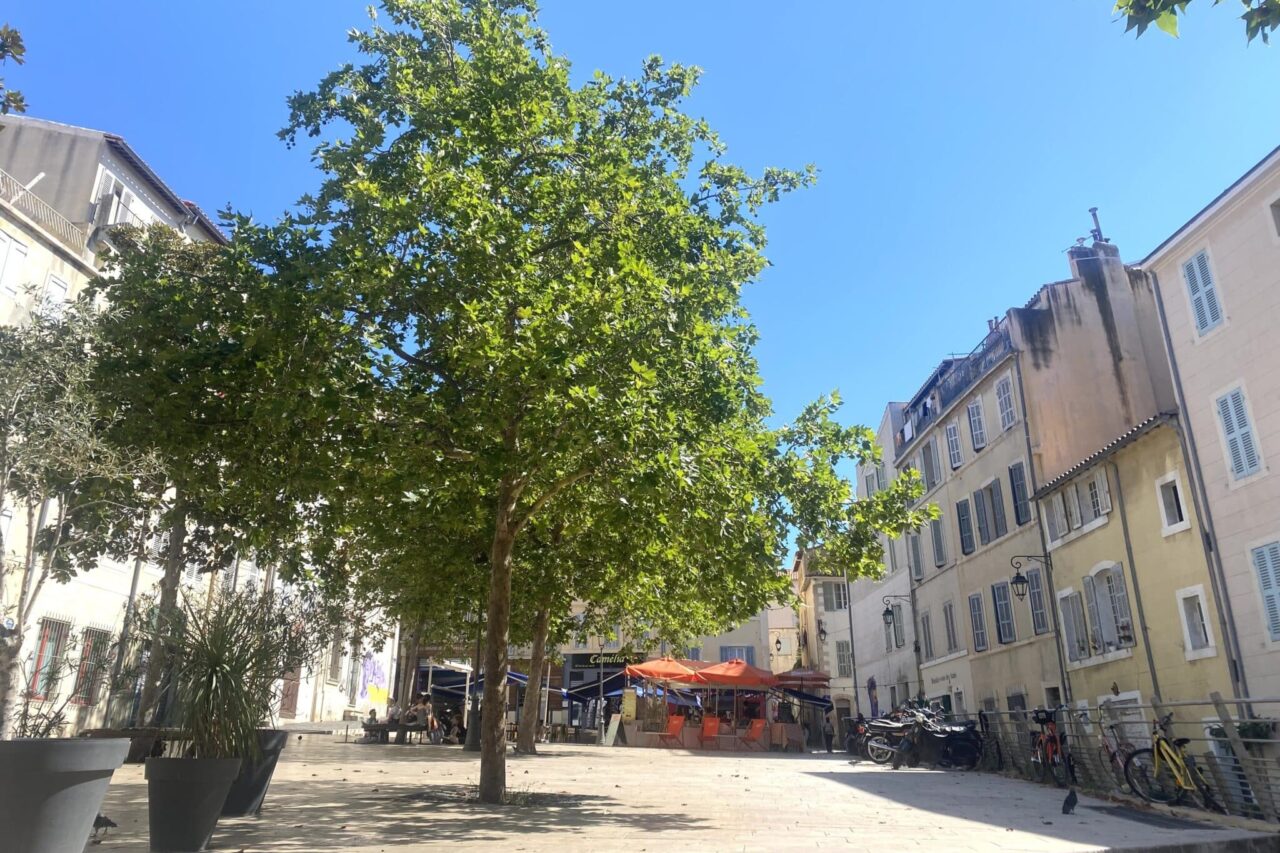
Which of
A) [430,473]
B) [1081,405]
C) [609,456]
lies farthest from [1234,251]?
[430,473]

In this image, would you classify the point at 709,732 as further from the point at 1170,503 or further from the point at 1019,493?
the point at 1170,503

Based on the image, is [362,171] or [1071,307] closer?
[362,171]

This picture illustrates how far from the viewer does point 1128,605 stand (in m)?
20.0

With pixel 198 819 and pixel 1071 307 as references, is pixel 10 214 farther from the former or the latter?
pixel 1071 307

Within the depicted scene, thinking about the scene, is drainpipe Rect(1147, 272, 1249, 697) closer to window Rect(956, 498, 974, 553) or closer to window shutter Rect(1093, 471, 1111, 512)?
window shutter Rect(1093, 471, 1111, 512)

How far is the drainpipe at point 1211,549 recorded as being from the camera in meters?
16.5

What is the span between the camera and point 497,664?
11.6 metres

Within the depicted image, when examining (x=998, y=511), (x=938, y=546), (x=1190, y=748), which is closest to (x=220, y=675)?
(x=1190, y=748)

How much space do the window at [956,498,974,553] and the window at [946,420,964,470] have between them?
1369 mm

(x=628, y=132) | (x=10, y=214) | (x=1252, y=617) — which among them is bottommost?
(x=1252, y=617)

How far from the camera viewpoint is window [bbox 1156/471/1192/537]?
60.1 feet

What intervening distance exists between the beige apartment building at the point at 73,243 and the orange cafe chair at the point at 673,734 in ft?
39.2

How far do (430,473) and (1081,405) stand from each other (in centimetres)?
2076

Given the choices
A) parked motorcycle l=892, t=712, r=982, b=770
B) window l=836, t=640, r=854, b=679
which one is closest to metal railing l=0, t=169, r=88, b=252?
parked motorcycle l=892, t=712, r=982, b=770
